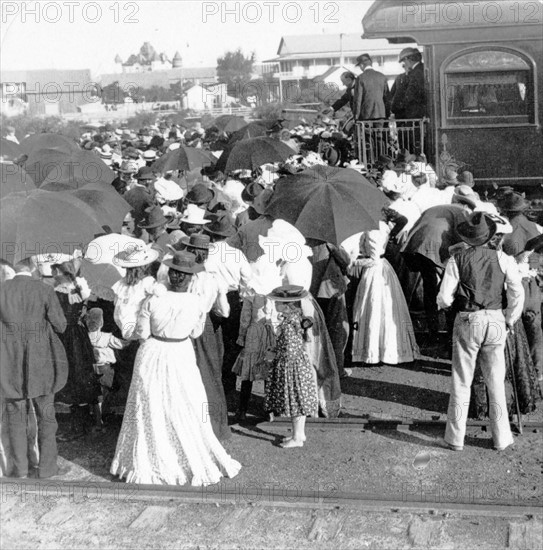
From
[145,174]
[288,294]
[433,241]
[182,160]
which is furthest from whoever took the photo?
[182,160]

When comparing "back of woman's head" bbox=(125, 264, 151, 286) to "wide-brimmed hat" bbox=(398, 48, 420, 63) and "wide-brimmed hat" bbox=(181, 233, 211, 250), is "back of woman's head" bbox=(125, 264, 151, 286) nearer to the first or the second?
"wide-brimmed hat" bbox=(181, 233, 211, 250)

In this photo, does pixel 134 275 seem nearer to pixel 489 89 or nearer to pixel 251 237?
pixel 251 237

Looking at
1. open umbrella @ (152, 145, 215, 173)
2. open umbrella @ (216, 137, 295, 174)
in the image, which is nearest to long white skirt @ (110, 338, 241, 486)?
open umbrella @ (216, 137, 295, 174)

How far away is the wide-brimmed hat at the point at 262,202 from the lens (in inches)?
317

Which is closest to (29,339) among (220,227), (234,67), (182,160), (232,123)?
(220,227)

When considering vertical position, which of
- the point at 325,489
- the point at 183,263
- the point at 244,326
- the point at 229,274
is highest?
the point at 183,263

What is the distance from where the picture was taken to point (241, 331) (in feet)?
23.6

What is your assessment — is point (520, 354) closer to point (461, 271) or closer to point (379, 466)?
point (461, 271)

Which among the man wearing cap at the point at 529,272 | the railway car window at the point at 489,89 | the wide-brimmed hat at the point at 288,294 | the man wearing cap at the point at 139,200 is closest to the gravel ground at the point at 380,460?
the man wearing cap at the point at 529,272

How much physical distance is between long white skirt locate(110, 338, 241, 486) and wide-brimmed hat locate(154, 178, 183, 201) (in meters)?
4.30

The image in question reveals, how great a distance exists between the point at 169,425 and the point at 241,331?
130 centimetres

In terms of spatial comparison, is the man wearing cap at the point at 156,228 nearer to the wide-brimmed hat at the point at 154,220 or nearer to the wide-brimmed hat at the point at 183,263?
the wide-brimmed hat at the point at 154,220

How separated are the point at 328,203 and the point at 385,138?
5848 millimetres

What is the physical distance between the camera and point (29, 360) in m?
6.22
